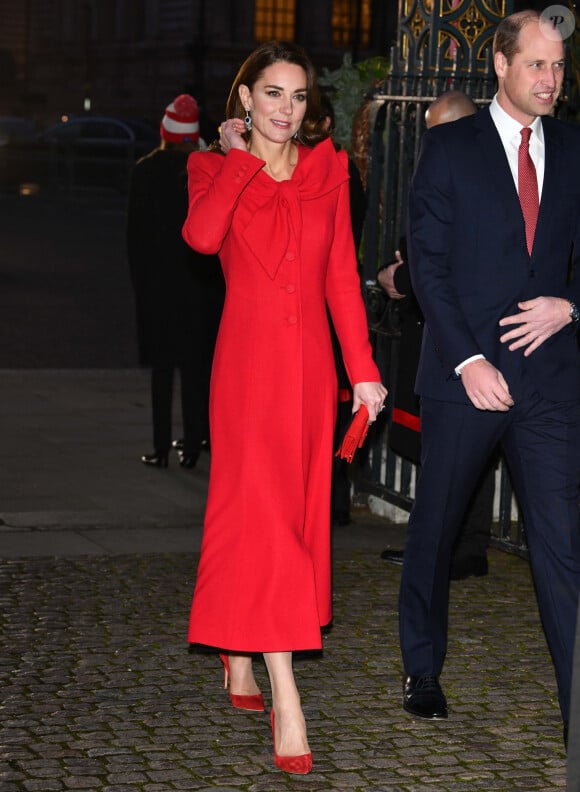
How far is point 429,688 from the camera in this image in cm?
514

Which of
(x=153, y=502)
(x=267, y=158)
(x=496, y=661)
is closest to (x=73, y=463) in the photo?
(x=153, y=502)

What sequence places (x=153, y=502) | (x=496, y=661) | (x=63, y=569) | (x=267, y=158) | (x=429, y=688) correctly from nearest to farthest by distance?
1. (x=267, y=158)
2. (x=429, y=688)
3. (x=496, y=661)
4. (x=63, y=569)
5. (x=153, y=502)

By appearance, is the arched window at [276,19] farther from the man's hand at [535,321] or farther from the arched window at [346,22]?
the man's hand at [535,321]

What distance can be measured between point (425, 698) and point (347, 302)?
126 centimetres

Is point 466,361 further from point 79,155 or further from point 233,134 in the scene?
point 79,155

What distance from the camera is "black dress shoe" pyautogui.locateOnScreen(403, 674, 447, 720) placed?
5117 millimetres

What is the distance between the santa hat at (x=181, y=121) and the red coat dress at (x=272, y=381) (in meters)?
4.52

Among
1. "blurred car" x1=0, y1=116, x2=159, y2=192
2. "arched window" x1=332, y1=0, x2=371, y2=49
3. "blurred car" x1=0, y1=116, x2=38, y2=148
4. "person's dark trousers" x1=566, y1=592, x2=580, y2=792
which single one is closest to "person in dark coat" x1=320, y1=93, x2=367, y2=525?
"person's dark trousers" x1=566, y1=592, x2=580, y2=792

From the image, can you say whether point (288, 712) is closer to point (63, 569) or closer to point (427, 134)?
point (427, 134)

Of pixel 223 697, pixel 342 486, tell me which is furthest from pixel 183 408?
pixel 223 697

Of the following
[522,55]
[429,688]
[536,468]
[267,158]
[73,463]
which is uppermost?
[522,55]

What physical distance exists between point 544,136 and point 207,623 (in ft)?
5.72

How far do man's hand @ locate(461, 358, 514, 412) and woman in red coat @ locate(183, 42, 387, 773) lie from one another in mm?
267

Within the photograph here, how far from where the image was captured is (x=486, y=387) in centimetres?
469
